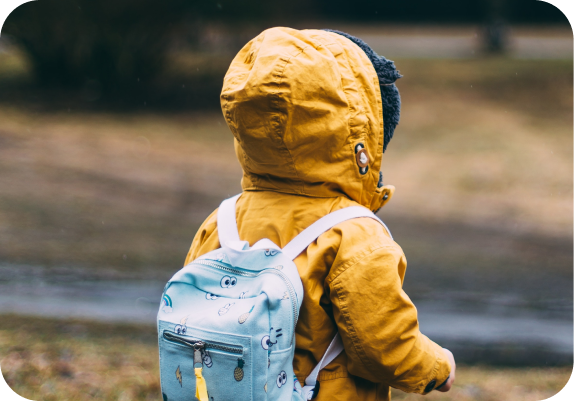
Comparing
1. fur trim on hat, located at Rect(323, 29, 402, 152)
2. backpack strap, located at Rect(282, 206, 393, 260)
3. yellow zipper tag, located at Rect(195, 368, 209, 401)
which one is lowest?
yellow zipper tag, located at Rect(195, 368, 209, 401)

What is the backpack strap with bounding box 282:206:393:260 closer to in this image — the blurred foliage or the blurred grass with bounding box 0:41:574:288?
the blurred grass with bounding box 0:41:574:288

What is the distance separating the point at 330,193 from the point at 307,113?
256mm

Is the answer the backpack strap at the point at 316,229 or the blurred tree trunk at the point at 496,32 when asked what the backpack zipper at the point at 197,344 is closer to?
the backpack strap at the point at 316,229

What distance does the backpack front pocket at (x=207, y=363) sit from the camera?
1430 mm

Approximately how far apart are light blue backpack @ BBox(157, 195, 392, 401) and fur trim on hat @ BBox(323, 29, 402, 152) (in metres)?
0.35

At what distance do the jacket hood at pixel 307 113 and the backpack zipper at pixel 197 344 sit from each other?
0.49 m

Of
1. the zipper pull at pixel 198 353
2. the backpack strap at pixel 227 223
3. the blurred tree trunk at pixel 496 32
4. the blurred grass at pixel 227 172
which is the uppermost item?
the backpack strap at pixel 227 223

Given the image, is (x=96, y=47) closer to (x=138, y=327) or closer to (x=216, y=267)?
(x=138, y=327)

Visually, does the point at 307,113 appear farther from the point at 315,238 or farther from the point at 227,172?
the point at 227,172

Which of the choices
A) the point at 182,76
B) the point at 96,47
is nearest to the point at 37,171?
the point at 96,47

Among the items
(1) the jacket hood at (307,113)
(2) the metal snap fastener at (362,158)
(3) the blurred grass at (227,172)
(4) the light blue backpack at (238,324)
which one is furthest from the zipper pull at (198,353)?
(3) the blurred grass at (227,172)

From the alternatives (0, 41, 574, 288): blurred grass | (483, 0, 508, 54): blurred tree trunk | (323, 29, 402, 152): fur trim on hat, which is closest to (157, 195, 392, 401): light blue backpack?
(323, 29, 402, 152): fur trim on hat

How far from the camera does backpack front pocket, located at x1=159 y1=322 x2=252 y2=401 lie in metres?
1.43

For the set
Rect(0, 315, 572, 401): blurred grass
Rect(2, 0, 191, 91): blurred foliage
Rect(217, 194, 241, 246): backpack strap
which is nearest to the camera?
Rect(217, 194, 241, 246): backpack strap
